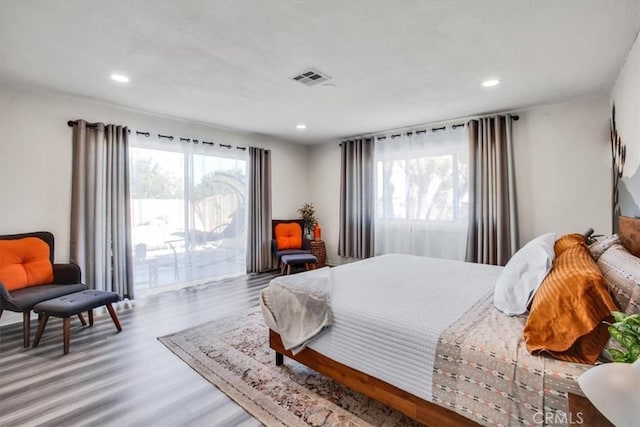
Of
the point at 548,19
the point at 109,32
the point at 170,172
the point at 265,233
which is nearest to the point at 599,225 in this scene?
the point at 548,19

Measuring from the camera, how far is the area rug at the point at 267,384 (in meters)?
1.83

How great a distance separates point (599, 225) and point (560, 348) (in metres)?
3.30

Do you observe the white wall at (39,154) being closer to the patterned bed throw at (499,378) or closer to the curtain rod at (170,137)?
the curtain rod at (170,137)

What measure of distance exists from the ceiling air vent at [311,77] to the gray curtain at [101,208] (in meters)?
2.54

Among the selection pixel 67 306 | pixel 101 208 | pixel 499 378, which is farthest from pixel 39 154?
pixel 499 378

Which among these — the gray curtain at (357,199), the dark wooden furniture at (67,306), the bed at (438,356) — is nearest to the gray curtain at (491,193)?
the gray curtain at (357,199)

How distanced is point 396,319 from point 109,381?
2090 mm

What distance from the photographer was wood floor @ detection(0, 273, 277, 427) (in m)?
1.84

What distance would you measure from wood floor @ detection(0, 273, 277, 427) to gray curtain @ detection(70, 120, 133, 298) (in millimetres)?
596

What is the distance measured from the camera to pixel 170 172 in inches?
178

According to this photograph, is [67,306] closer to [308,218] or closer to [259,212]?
[259,212]

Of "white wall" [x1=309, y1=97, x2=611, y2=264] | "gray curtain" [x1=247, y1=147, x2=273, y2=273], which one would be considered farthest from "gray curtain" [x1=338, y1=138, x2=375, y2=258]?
"white wall" [x1=309, y1=97, x2=611, y2=264]

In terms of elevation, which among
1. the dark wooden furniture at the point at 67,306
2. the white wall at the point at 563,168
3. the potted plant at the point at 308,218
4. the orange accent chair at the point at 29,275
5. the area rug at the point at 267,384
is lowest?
the area rug at the point at 267,384

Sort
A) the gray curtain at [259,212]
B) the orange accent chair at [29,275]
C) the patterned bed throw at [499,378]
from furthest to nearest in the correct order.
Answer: the gray curtain at [259,212] < the orange accent chair at [29,275] < the patterned bed throw at [499,378]
